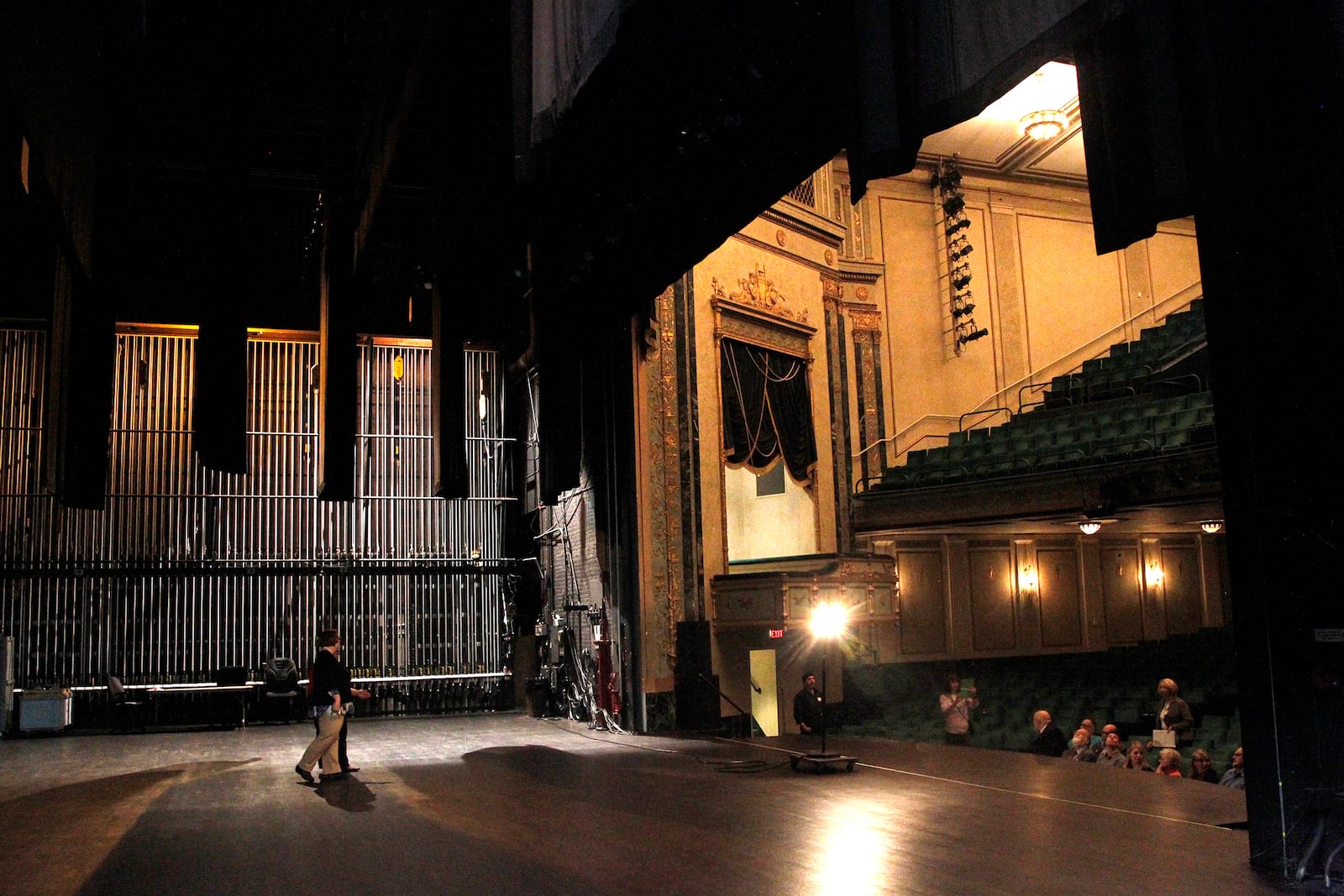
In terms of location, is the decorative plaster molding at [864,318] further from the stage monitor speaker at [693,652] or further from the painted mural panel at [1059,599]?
the stage monitor speaker at [693,652]

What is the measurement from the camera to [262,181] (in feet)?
41.4

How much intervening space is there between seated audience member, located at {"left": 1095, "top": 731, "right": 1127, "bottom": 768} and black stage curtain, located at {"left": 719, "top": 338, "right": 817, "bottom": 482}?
552 cm

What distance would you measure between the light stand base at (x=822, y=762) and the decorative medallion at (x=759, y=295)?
6191 mm

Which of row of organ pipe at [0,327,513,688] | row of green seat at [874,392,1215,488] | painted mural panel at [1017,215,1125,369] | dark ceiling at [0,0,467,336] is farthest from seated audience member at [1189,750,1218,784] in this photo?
painted mural panel at [1017,215,1125,369]

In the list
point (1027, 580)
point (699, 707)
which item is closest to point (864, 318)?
point (1027, 580)

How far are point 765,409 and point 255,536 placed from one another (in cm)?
710

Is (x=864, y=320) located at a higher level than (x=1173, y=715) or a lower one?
higher

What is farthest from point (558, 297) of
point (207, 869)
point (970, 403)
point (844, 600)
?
point (970, 403)

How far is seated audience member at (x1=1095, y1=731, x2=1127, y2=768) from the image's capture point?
877cm

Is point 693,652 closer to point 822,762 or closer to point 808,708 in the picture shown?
point 808,708

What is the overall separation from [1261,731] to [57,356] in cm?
888

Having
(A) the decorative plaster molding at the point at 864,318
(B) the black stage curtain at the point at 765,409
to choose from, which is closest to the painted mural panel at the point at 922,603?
(B) the black stage curtain at the point at 765,409

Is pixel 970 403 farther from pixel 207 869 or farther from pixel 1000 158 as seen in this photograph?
pixel 207 869

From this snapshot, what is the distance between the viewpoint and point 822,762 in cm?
832
